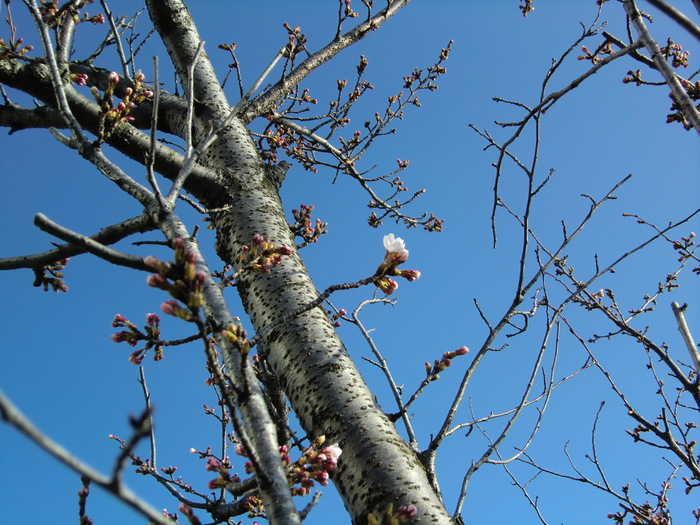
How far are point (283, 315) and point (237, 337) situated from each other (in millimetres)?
826

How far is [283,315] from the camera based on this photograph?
6.36ft

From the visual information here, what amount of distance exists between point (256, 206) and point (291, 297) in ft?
2.09

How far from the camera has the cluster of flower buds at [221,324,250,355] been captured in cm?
108

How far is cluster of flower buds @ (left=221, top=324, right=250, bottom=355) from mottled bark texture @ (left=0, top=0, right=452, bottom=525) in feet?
0.32

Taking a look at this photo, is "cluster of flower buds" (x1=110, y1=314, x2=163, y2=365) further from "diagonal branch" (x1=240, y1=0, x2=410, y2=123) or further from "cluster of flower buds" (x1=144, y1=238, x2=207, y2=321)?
"diagonal branch" (x1=240, y1=0, x2=410, y2=123)

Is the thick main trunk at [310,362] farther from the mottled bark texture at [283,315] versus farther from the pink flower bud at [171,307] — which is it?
the pink flower bud at [171,307]

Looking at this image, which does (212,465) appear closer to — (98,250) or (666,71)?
(98,250)

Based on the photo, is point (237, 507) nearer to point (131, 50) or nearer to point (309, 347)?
point (309, 347)

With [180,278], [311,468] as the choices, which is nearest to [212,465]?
[311,468]

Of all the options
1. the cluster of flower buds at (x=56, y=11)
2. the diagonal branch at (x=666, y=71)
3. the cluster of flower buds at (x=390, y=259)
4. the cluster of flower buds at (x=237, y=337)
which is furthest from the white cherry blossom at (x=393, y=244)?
the cluster of flower buds at (x=56, y=11)

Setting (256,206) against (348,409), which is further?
(256,206)

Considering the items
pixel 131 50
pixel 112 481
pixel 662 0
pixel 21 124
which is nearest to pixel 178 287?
pixel 112 481

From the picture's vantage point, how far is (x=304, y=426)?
1.78 metres

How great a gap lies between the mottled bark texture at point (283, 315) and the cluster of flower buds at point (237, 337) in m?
0.10
